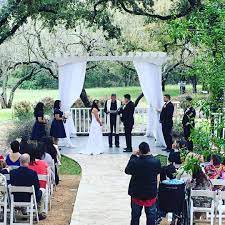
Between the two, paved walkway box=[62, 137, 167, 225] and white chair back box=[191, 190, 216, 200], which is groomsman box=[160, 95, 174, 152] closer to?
paved walkway box=[62, 137, 167, 225]

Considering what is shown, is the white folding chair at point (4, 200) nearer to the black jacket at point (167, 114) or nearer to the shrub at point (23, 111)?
the black jacket at point (167, 114)

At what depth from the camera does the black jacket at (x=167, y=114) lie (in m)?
16.1

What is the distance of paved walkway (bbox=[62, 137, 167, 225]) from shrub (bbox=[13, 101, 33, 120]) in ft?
15.7

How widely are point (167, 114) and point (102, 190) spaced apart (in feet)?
14.8

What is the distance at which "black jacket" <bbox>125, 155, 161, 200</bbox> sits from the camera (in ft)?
27.9

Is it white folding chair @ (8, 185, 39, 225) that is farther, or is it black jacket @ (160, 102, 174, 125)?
black jacket @ (160, 102, 174, 125)

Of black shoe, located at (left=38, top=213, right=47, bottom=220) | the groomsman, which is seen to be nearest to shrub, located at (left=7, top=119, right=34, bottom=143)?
the groomsman

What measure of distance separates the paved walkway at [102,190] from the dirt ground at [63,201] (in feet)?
0.45

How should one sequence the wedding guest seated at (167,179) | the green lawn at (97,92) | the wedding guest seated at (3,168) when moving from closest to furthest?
the wedding guest seated at (167,179), the wedding guest seated at (3,168), the green lawn at (97,92)

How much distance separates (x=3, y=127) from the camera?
856 inches

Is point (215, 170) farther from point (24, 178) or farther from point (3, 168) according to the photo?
point (3, 168)

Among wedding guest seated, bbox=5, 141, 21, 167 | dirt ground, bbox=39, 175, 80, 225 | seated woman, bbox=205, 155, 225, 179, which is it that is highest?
wedding guest seated, bbox=5, 141, 21, 167

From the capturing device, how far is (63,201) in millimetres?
11578

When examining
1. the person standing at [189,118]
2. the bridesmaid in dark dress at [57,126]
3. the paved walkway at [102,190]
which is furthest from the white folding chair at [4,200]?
the bridesmaid in dark dress at [57,126]
